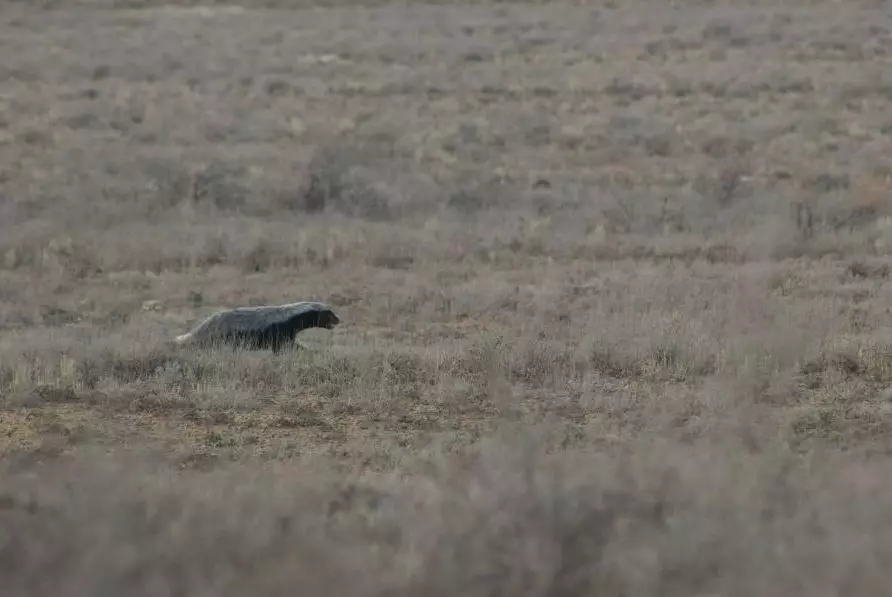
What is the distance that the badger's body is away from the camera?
9609mm

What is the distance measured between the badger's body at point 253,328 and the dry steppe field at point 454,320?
232 mm

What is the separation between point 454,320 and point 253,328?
6.87 ft

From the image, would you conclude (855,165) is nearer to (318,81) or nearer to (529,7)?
(318,81)

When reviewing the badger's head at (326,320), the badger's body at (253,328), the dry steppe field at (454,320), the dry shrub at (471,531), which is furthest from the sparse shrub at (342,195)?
the dry shrub at (471,531)

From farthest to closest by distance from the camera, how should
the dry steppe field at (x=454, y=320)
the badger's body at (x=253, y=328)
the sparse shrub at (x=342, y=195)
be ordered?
the sparse shrub at (x=342, y=195), the badger's body at (x=253, y=328), the dry steppe field at (x=454, y=320)

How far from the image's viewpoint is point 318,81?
28.3 m

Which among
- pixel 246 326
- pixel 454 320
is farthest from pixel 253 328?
pixel 454 320

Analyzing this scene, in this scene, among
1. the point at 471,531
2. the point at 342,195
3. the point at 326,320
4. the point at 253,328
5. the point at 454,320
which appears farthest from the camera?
the point at 342,195

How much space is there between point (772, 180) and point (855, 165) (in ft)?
6.13

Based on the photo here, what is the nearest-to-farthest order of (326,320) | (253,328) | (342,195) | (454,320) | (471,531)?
(471,531)
(253,328)
(326,320)
(454,320)
(342,195)

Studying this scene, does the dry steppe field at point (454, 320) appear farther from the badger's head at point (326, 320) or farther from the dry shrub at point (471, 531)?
the badger's head at point (326, 320)

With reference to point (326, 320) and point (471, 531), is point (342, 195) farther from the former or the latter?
point (471, 531)

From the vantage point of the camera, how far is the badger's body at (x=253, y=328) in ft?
31.5

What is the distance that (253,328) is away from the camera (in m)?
9.76
